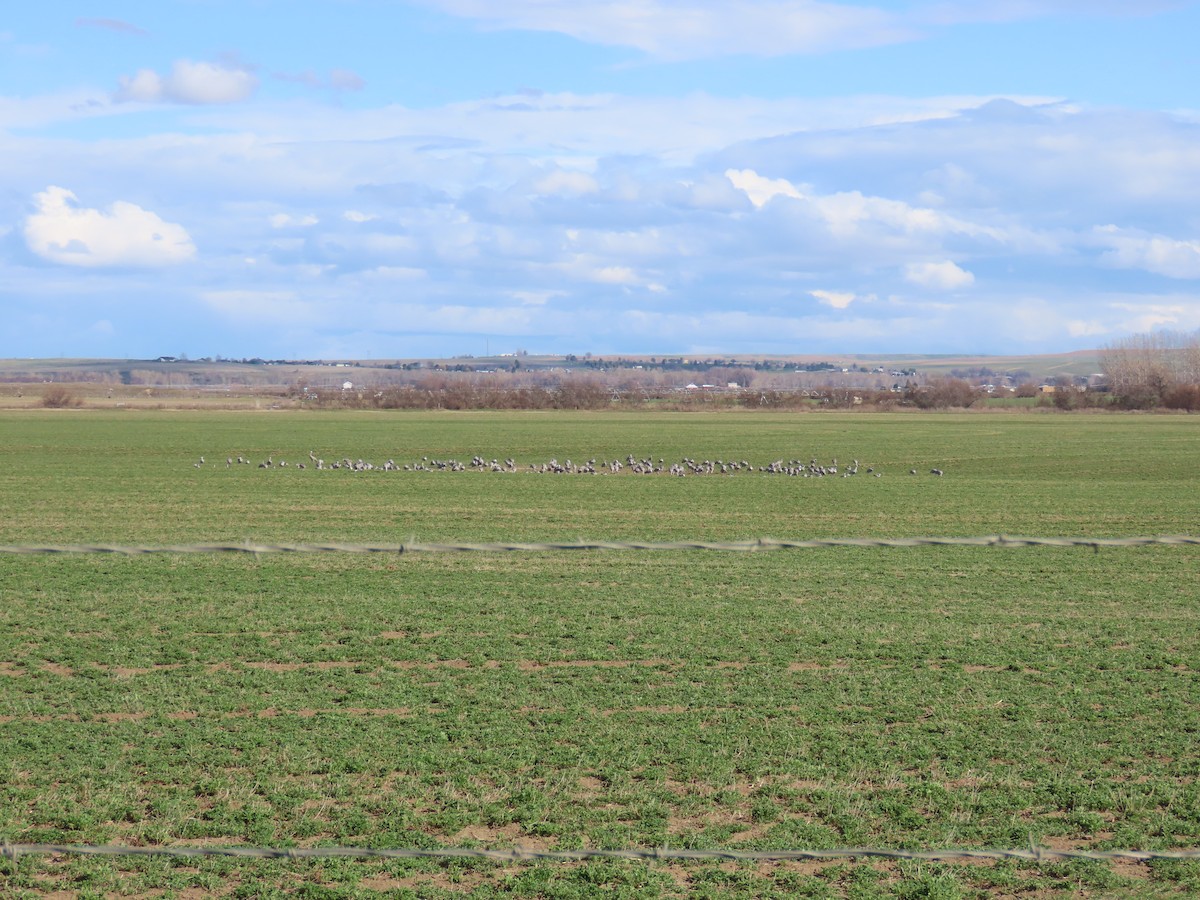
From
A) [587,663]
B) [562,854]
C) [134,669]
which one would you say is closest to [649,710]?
[587,663]

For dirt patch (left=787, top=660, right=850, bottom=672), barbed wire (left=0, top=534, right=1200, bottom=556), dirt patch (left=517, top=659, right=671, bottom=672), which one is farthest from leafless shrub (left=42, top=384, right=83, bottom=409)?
dirt patch (left=787, top=660, right=850, bottom=672)

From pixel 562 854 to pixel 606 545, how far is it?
12.1m

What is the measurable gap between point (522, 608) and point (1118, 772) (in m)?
6.86

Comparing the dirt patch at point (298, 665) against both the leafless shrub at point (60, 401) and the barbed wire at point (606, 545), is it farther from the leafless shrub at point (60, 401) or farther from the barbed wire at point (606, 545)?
the leafless shrub at point (60, 401)

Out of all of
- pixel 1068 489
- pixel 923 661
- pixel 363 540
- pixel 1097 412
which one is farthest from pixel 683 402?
pixel 923 661

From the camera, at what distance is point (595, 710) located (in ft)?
28.5

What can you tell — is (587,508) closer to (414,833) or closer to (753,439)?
(414,833)

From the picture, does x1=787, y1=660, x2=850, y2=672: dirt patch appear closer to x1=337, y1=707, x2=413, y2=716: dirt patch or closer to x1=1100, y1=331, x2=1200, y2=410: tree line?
x1=337, y1=707, x2=413, y2=716: dirt patch

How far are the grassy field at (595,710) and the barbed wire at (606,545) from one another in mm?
650

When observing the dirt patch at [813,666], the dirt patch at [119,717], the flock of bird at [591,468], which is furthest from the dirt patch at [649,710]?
the flock of bird at [591,468]

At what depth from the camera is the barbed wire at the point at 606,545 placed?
17328 mm

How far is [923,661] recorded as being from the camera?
10344mm

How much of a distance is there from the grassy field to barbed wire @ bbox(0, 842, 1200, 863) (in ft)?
0.25

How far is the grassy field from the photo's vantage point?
20.3ft
